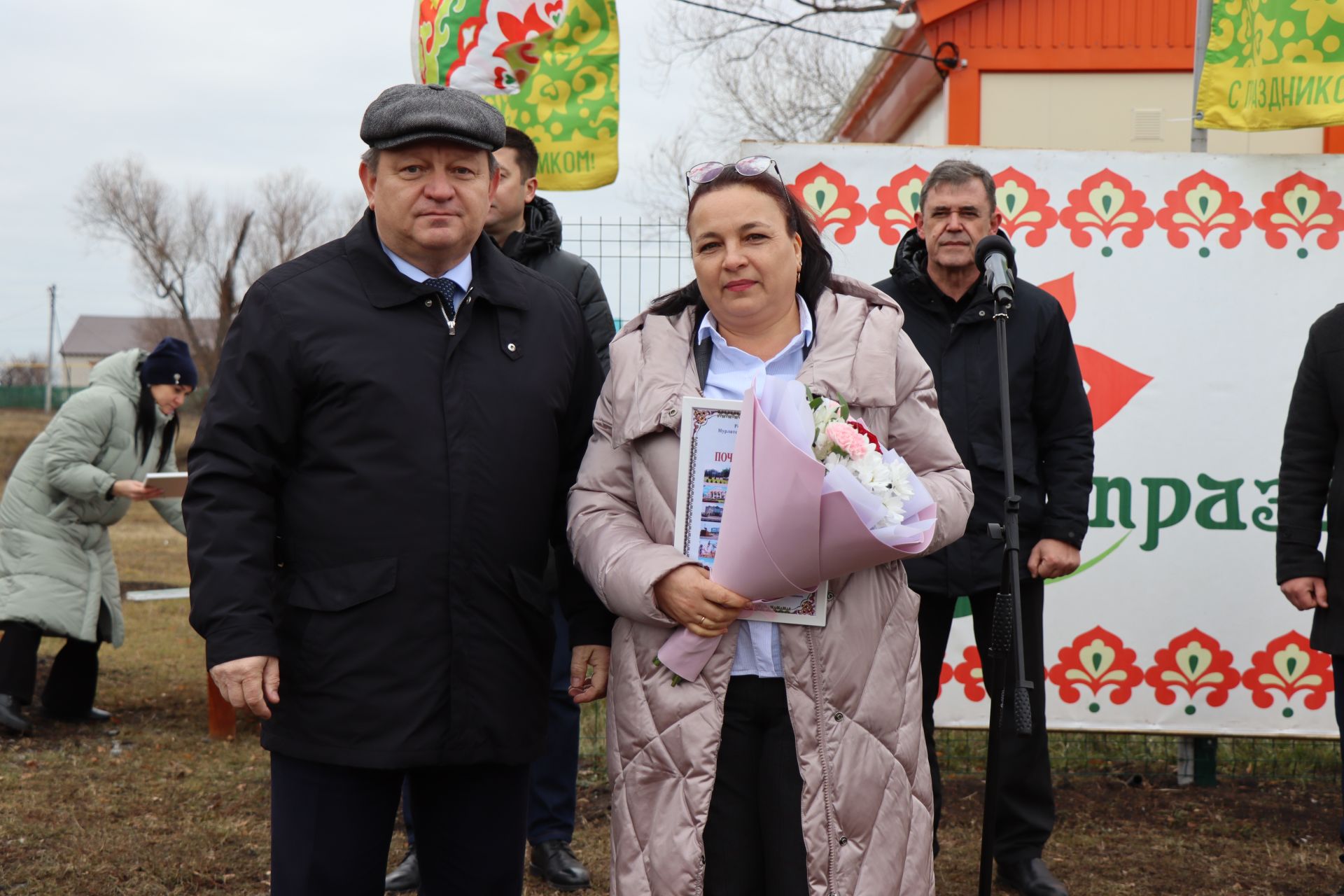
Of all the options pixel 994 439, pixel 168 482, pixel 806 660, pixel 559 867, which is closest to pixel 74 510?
pixel 168 482

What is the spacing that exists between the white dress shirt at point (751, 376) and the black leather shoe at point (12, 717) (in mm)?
5236

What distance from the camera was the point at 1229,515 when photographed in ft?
17.5

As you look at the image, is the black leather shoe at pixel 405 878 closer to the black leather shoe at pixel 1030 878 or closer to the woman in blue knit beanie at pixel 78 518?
the black leather shoe at pixel 1030 878

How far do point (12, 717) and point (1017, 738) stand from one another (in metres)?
5.02

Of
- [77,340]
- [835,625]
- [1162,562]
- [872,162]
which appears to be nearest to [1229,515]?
[1162,562]

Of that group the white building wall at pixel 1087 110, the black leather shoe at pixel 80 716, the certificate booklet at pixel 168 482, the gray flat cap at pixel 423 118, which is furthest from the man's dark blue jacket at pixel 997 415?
the white building wall at pixel 1087 110

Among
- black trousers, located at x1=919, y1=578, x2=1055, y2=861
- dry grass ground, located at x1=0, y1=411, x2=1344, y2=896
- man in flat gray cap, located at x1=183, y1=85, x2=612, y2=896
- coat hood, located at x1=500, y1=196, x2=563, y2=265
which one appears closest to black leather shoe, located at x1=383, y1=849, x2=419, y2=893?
dry grass ground, located at x1=0, y1=411, x2=1344, y2=896

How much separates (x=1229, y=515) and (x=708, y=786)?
12.1ft

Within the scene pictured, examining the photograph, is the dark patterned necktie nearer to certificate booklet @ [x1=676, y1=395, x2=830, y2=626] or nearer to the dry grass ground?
certificate booklet @ [x1=676, y1=395, x2=830, y2=626]

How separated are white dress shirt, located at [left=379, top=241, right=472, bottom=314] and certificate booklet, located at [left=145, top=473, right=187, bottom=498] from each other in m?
3.96

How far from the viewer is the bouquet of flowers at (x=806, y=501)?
7.52 ft

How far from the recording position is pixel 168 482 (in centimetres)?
625

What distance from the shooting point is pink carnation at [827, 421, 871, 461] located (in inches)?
91.6

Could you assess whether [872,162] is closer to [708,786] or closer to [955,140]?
[708,786]
